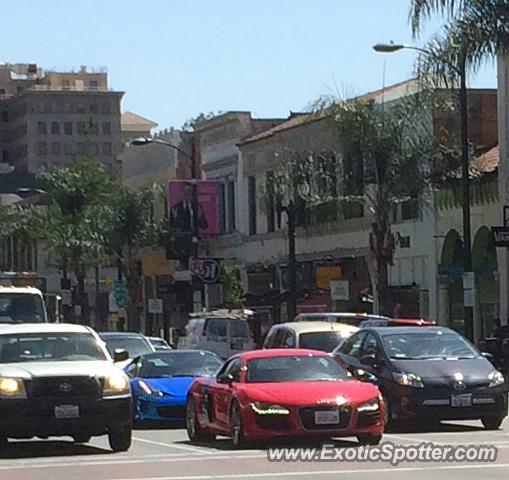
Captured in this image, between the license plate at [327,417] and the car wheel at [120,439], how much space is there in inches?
106

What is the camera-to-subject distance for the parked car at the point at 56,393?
18.8m

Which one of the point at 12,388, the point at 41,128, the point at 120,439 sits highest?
the point at 41,128

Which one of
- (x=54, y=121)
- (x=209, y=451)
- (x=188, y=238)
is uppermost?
(x=54, y=121)

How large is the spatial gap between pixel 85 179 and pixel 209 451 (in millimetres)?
54179

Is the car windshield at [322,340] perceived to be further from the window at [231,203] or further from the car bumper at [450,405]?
the window at [231,203]

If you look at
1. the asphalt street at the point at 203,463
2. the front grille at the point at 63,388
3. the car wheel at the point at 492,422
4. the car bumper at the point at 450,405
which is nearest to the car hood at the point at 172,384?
the asphalt street at the point at 203,463

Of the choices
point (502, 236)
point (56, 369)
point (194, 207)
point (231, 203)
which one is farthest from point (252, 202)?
point (56, 369)

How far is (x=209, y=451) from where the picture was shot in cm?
1945

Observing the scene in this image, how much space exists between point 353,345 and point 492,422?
126 inches

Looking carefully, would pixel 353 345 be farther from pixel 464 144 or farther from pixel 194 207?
pixel 194 207

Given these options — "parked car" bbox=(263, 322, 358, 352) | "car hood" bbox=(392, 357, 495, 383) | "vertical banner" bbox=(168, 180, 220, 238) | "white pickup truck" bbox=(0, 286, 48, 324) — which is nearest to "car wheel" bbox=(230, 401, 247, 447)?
"car hood" bbox=(392, 357, 495, 383)

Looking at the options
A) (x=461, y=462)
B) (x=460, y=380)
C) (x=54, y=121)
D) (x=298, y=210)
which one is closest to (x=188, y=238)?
(x=298, y=210)

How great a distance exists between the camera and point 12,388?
18812 millimetres

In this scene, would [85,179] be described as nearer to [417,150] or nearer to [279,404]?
[417,150]
